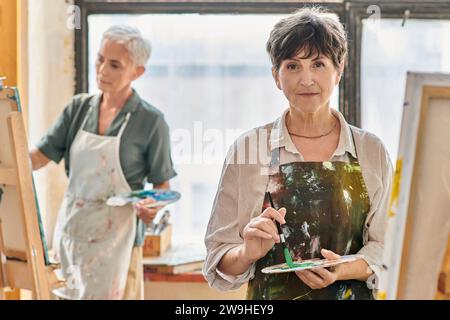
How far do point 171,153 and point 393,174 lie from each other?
1.11 ft

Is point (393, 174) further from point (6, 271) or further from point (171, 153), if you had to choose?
point (6, 271)

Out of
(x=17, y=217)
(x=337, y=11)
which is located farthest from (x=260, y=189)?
(x=17, y=217)

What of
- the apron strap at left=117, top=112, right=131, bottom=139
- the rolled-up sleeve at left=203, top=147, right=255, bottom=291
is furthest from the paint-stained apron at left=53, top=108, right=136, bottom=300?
the rolled-up sleeve at left=203, top=147, right=255, bottom=291

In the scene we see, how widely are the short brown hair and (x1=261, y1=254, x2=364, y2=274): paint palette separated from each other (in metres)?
0.22

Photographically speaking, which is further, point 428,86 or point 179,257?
point 179,257

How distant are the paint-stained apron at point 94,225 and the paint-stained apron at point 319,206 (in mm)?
298

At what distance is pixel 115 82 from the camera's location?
106 cm

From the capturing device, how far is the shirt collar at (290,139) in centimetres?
85

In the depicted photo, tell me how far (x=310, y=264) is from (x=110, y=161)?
0.36 metres

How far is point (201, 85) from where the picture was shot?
3.60ft

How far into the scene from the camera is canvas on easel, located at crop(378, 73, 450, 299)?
76 cm

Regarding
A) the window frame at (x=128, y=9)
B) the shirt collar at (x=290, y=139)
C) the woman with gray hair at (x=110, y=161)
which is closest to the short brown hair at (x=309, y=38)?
the shirt collar at (x=290, y=139)

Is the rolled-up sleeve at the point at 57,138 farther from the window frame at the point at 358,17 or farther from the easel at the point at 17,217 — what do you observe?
the window frame at the point at 358,17
